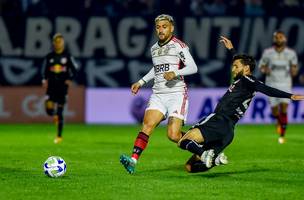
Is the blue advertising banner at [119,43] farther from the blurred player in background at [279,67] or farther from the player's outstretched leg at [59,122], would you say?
the player's outstretched leg at [59,122]

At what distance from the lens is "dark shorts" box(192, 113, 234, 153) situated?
35.7 feet

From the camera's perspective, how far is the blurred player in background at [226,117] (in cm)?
1085

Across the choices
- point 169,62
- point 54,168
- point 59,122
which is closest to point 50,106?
point 59,122

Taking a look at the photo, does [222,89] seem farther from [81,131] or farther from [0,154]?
[0,154]

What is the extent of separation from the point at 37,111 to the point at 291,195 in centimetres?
1398

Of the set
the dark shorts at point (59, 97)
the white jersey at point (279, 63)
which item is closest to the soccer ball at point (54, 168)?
the dark shorts at point (59, 97)

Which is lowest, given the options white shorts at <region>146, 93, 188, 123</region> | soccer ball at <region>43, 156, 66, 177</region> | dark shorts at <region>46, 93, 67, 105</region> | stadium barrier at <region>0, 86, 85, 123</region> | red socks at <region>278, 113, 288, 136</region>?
stadium barrier at <region>0, 86, 85, 123</region>

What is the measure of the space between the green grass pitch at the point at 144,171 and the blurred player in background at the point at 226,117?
0.42 m

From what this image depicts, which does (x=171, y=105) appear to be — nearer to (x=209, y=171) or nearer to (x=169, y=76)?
(x=169, y=76)

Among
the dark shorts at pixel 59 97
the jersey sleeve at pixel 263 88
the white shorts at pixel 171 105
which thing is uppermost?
the jersey sleeve at pixel 263 88

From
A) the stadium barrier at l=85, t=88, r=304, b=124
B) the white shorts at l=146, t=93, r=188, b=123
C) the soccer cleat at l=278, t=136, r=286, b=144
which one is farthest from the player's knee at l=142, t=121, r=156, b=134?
the stadium barrier at l=85, t=88, r=304, b=124

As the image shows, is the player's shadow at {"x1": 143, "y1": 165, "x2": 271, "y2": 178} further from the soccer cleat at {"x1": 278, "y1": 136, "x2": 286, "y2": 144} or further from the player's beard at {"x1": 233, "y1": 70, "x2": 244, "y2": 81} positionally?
the soccer cleat at {"x1": 278, "y1": 136, "x2": 286, "y2": 144}

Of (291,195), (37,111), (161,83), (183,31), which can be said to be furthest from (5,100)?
(291,195)

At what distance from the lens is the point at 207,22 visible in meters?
24.9
